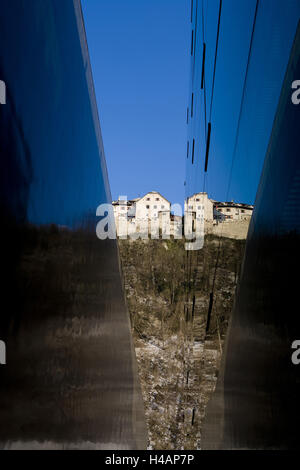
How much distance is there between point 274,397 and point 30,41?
2375 mm

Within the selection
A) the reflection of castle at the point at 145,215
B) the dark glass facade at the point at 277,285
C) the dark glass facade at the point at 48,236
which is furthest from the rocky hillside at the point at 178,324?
the reflection of castle at the point at 145,215

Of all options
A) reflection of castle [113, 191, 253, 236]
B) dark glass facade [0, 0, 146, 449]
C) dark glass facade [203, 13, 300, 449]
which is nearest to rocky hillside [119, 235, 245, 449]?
dark glass facade [203, 13, 300, 449]

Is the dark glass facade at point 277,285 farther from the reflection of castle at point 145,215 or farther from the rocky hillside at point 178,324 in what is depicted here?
the reflection of castle at point 145,215

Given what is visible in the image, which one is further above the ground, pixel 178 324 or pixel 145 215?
pixel 145 215

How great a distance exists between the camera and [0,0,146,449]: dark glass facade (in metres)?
1.33

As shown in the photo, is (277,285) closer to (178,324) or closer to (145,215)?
(178,324)

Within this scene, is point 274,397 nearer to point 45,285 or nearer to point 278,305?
point 278,305

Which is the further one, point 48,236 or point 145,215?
point 145,215

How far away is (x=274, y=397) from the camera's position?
226 cm

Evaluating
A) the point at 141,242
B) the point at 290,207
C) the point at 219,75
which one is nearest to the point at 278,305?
the point at 290,207

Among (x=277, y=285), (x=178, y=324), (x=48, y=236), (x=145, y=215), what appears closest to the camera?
(x=48, y=236)

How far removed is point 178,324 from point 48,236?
24292 mm

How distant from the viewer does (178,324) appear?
2520 cm

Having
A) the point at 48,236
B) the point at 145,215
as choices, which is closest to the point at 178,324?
the point at 48,236
